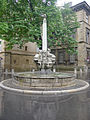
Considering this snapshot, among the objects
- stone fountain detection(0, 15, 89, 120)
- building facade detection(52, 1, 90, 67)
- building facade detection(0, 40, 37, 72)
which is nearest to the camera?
stone fountain detection(0, 15, 89, 120)

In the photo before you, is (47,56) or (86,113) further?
(47,56)

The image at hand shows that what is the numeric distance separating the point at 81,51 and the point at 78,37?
3888 mm

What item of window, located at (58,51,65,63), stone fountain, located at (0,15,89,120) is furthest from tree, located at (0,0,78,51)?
window, located at (58,51,65,63)

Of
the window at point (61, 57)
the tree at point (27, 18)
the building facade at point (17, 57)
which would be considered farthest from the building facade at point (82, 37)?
the tree at point (27, 18)

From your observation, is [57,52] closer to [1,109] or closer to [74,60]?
[74,60]

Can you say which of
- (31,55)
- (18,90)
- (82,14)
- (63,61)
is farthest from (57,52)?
(18,90)

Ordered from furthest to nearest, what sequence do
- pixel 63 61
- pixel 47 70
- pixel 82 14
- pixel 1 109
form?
pixel 63 61
pixel 82 14
pixel 47 70
pixel 1 109

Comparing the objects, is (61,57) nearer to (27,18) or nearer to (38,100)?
(27,18)

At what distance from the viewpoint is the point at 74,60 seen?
27.5 meters

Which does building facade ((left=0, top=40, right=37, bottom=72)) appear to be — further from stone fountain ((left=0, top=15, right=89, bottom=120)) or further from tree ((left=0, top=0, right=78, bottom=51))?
stone fountain ((left=0, top=15, right=89, bottom=120))

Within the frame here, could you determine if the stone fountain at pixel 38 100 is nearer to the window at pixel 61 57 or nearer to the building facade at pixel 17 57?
the building facade at pixel 17 57

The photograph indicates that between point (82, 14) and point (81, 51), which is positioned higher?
point (82, 14)

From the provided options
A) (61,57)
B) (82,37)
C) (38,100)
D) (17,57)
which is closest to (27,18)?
(38,100)

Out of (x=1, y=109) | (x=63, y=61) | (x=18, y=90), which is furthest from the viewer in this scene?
(x=63, y=61)
